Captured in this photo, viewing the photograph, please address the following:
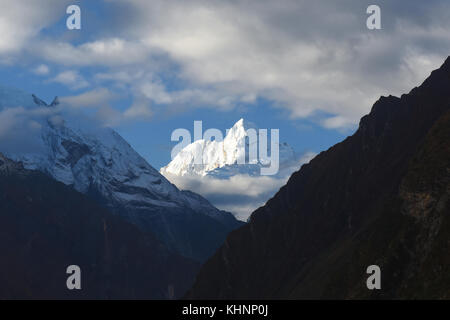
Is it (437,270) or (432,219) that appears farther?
(432,219)

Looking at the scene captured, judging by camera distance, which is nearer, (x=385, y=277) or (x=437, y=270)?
(x=437, y=270)
